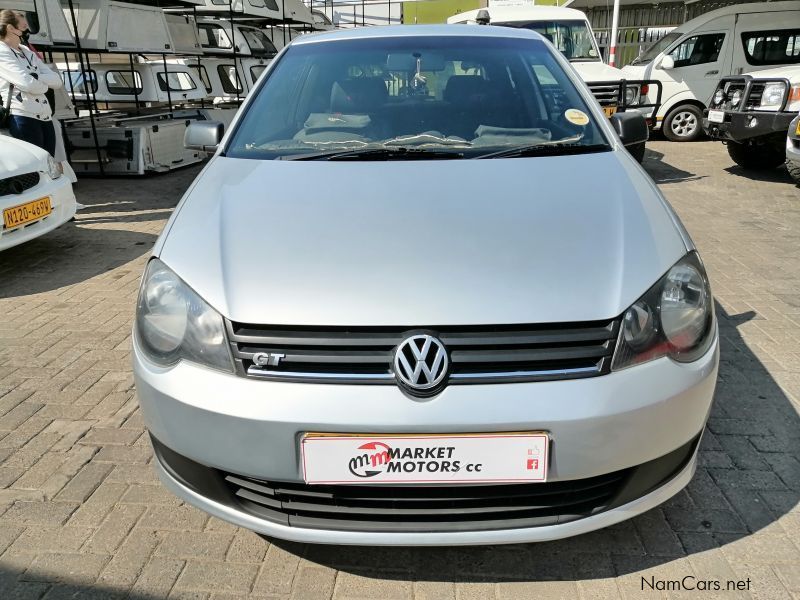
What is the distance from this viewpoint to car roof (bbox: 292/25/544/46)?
3.20m

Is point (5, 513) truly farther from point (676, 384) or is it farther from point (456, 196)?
point (676, 384)

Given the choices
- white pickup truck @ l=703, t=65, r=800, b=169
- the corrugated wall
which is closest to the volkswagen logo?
white pickup truck @ l=703, t=65, r=800, b=169

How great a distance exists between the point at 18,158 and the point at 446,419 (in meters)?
4.78

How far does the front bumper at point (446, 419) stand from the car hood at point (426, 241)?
7.1 inches

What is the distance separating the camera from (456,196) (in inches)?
85.4

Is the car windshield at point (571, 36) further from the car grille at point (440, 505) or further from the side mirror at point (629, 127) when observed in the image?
the car grille at point (440, 505)

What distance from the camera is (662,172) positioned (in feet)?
29.0

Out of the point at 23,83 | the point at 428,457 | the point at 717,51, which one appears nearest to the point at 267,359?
the point at 428,457

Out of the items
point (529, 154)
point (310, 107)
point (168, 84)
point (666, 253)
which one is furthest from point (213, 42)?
point (666, 253)

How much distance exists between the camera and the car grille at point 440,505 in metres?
1.69

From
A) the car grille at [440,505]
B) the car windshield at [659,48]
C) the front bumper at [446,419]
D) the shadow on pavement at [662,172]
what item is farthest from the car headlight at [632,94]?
the car grille at [440,505]

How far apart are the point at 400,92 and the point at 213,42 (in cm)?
1095

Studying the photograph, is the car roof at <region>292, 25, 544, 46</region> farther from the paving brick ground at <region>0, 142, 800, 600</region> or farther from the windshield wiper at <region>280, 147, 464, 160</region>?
the paving brick ground at <region>0, 142, 800, 600</region>

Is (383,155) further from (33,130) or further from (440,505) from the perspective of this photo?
(33,130)
